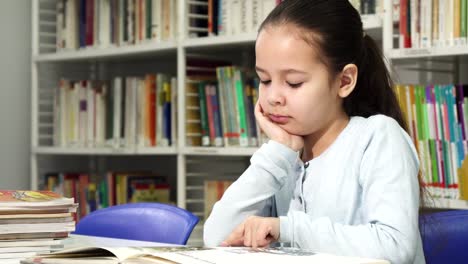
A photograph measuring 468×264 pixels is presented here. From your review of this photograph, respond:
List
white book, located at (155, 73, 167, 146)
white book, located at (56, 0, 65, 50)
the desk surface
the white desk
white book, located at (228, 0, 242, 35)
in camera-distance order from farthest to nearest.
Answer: white book, located at (56, 0, 65, 50)
white book, located at (155, 73, 167, 146)
white book, located at (228, 0, 242, 35)
the desk surface
the white desk

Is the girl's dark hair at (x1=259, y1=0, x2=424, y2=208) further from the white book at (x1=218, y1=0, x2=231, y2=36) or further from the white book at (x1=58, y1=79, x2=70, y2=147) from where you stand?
the white book at (x1=58, y1=79, x2=70, y2=147)

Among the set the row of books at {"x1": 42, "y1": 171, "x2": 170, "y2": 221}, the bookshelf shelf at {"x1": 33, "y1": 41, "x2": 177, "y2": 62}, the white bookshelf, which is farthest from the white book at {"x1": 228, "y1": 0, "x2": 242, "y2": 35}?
the row of books at {"x1": 42, "y1": 171, "x2": 170, "y2": 221}

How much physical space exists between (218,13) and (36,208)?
1885 mm

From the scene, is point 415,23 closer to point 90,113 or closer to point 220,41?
point 220,41

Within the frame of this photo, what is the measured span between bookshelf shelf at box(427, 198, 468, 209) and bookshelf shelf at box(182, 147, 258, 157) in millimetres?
772

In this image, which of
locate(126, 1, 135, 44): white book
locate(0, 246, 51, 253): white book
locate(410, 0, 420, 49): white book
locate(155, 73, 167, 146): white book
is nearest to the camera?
locate(0, 246, 51, 253): white book

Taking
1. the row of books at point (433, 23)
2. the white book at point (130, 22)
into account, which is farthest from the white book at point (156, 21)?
the row of books at point (433, 23)

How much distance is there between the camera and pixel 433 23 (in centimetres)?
249

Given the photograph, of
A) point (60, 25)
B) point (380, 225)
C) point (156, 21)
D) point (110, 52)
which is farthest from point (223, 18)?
point (380, 225)

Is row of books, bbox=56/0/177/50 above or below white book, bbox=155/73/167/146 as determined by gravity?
above

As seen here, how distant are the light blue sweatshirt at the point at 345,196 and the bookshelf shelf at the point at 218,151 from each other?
1.40m

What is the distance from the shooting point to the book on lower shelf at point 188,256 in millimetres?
1028

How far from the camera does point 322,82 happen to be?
4.79 feet

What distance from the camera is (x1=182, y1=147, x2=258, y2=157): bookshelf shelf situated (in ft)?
9.88
